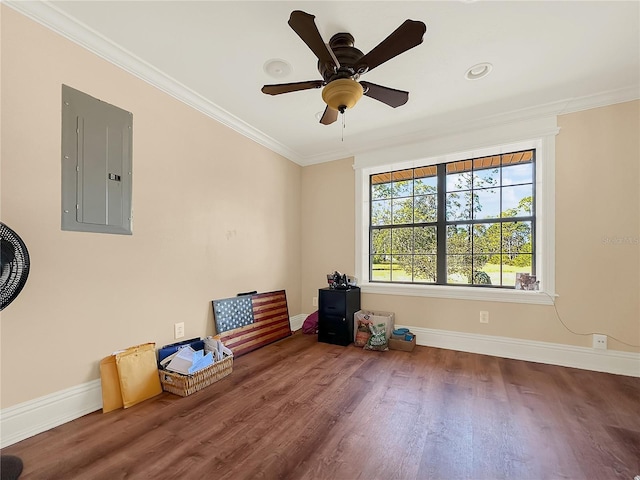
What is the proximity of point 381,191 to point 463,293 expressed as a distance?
167cm

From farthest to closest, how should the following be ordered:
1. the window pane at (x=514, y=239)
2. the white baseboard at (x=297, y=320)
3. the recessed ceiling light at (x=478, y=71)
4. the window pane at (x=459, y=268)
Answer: the white baseboard at (x=297, y=320) → the window pane at (x=459, y=268) → the window pane at (x=514, y=239) → the recessed ceiling light at (x=478, y=71)

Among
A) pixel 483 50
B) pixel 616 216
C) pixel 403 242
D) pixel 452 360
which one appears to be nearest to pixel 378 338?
pixel 452 360

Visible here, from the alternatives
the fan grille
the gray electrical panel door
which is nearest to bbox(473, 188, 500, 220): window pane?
the gray electrical panel door

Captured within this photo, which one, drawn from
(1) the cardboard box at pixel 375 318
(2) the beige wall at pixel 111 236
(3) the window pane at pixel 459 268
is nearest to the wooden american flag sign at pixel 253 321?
(2) the beige wall at pixel 111 236

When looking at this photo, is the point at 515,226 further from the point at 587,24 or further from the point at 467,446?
the point at 467,446

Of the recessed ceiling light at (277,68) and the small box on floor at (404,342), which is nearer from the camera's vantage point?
the recessed ceiling light at (277,68)

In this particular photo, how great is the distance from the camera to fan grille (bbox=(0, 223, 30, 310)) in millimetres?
1405

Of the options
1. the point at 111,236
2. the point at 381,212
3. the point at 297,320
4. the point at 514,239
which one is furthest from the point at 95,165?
the point at 514,239

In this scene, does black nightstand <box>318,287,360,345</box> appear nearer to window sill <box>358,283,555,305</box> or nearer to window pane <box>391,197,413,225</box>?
window sill <box>358,283,555,305</box>

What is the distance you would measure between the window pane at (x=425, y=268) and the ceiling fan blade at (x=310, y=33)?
2.54 m

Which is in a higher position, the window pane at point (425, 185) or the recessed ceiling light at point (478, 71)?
the recessed ceiling light at point (478, 71)

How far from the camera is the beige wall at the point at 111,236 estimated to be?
5.32 feet

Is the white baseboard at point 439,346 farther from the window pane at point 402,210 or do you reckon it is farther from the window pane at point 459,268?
the window pane at point 402,210

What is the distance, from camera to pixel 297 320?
4039mm
